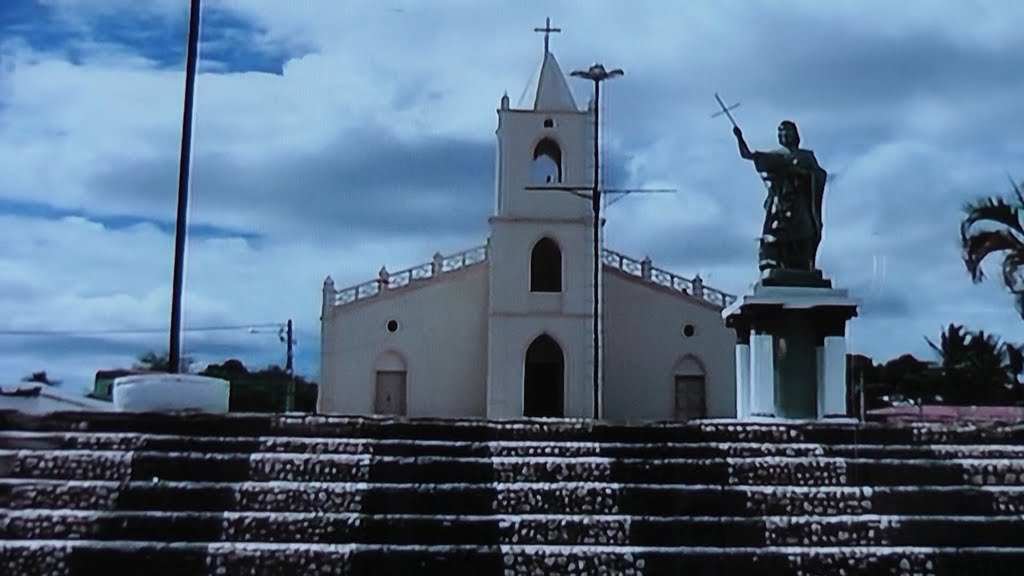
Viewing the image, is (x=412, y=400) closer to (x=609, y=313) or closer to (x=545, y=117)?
(x=609, y=313)

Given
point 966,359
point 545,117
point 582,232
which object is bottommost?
point 966,359

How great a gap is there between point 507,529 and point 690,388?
85.5ft

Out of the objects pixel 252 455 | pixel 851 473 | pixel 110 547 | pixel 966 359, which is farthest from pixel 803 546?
pixel 966 359

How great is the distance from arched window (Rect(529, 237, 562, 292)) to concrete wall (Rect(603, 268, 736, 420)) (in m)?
1.44

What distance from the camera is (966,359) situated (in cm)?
4131

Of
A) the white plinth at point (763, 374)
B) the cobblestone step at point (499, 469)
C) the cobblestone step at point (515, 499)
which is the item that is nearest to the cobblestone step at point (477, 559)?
the cobblestone step at point (515, 499)

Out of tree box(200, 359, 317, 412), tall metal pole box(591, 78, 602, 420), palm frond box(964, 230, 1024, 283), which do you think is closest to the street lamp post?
tall metal pole box(591, 78, 602, 420)

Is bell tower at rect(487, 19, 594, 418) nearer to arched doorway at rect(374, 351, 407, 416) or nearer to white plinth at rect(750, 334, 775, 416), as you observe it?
arched doorway at rect(374, 351, 407, 416)

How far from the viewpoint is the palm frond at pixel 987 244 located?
15.3 meters

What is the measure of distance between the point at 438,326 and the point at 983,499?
25184mm

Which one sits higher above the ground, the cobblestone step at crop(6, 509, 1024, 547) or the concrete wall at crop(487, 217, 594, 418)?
the concrete wall at crop(487, 217, 594, 418)

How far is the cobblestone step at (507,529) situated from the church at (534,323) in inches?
935

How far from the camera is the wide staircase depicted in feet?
28.8

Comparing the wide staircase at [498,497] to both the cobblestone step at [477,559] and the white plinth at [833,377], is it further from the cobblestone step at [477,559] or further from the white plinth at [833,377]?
the white plinth at [833,377]
